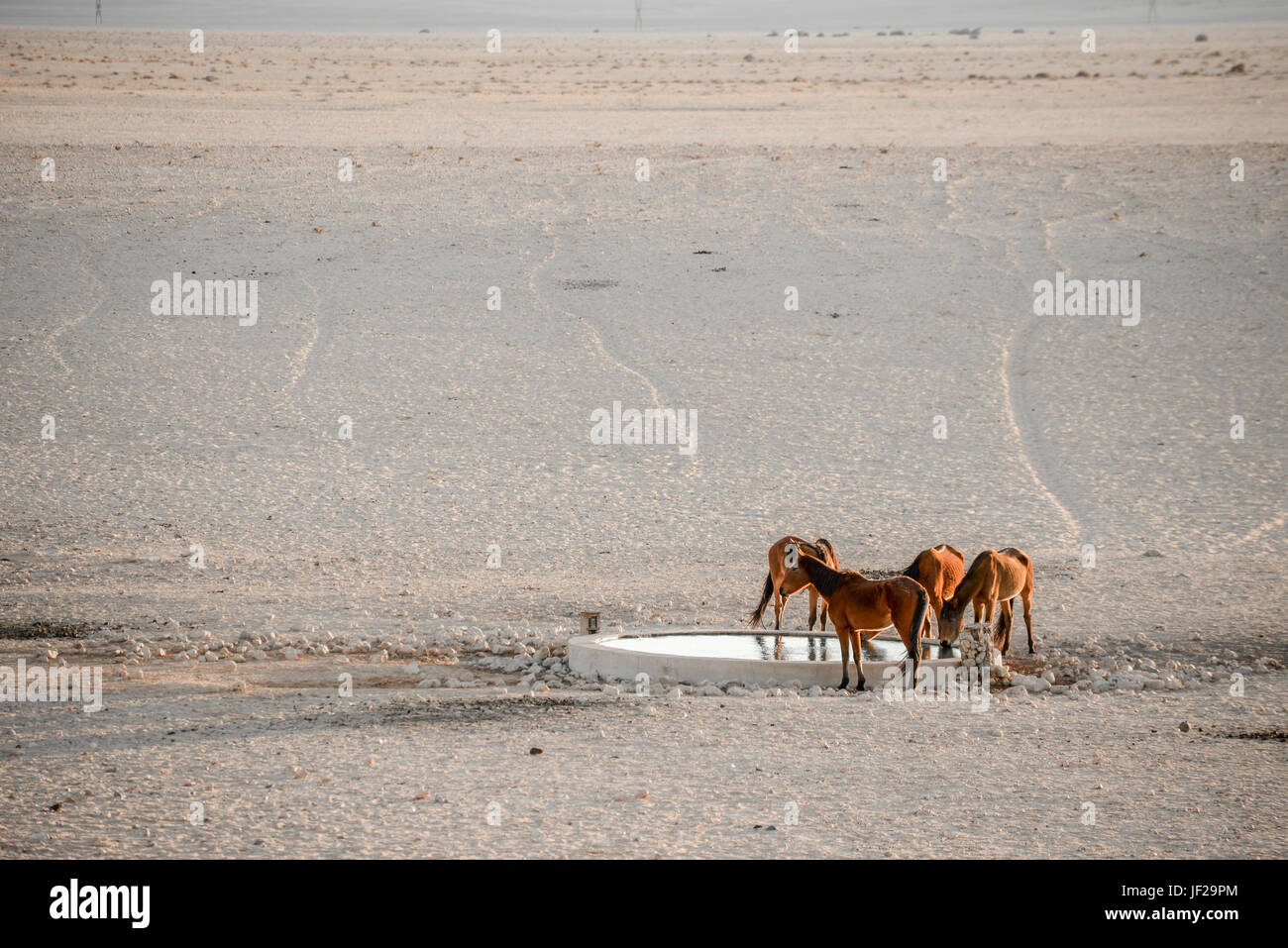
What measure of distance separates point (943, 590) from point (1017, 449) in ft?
23.0

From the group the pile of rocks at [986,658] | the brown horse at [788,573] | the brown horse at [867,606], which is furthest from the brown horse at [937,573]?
the brown horse at [867,606]

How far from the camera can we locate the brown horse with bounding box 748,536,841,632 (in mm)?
9234

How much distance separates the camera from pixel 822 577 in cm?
895

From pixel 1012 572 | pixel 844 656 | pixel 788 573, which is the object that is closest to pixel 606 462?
pixel 788 573

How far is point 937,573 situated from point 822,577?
984 mm

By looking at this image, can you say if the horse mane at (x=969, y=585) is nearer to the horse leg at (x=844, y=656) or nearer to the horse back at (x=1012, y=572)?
the horse back at (x=1012, y=572)

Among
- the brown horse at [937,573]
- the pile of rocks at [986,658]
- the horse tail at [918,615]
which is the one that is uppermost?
the brown horse at [937,573]

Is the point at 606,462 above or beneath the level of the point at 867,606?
above

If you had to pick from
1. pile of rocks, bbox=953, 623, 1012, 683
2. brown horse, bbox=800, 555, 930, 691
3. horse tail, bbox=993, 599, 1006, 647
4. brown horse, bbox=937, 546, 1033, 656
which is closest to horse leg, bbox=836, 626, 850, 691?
brown horse, bbox=800, 555, 930, 691

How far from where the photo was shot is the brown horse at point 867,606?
8703 mm

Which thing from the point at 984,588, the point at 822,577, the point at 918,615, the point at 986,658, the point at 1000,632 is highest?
the point at 822,577

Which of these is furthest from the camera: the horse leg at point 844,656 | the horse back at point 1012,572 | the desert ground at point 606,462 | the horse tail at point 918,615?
the horse back at point 1012,572

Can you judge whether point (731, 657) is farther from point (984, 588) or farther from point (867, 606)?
point (984, 588)

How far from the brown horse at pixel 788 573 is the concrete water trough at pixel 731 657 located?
16 centimetres
